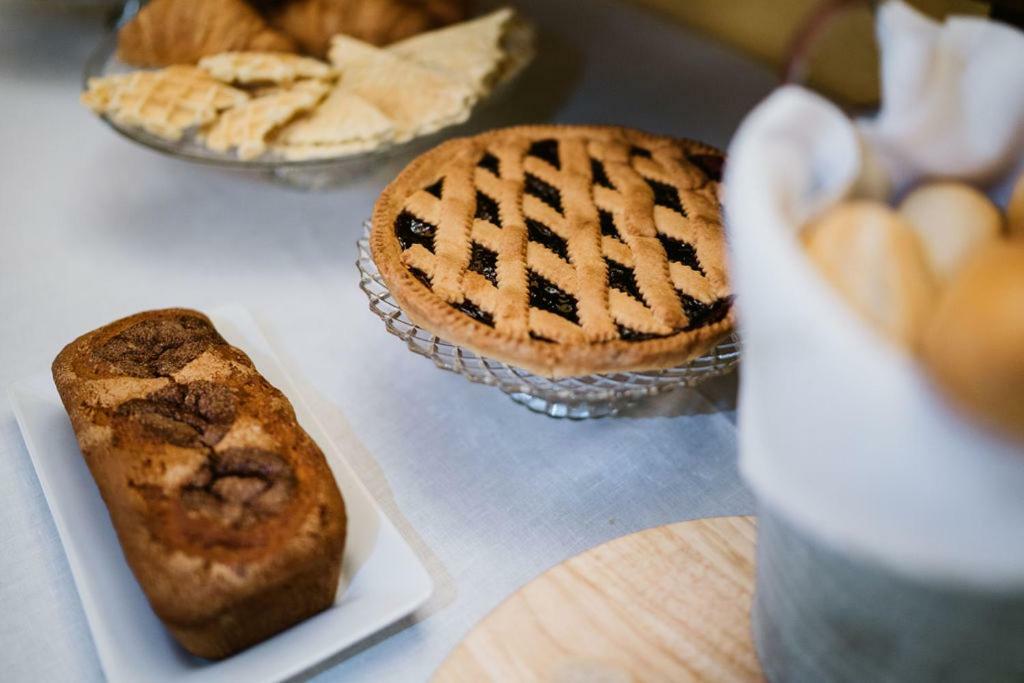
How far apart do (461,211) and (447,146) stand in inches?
5.3

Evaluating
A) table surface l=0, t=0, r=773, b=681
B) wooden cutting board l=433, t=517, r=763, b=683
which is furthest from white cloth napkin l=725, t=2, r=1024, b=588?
table surface l=0, t=0, r=773, b=681

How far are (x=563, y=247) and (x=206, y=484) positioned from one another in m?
0.35

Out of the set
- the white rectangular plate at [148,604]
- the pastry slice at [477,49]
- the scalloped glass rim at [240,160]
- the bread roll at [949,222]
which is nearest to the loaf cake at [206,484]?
the white rectangular plate at [148,604]

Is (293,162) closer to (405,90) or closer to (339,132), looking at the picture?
(339,132)

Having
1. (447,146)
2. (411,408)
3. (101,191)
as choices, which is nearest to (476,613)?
(411,408)

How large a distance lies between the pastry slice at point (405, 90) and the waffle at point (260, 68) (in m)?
0.04

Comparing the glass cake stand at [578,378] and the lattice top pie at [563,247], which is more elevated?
the lattice top pie at [563,247]

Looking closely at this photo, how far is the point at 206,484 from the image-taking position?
0.56 metres

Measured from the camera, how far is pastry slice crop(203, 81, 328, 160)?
0.90 meters

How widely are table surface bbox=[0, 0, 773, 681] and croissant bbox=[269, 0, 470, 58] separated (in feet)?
0.54

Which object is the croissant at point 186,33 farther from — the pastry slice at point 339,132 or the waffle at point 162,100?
the pastry slice at point 339,132

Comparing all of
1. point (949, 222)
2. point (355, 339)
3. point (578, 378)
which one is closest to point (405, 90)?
point (355, 339)

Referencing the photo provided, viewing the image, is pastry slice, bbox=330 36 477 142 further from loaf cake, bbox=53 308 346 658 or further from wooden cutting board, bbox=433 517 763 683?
wooden cutting board, bbox=433 517 763 683

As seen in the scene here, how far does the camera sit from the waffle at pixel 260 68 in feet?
3.33
